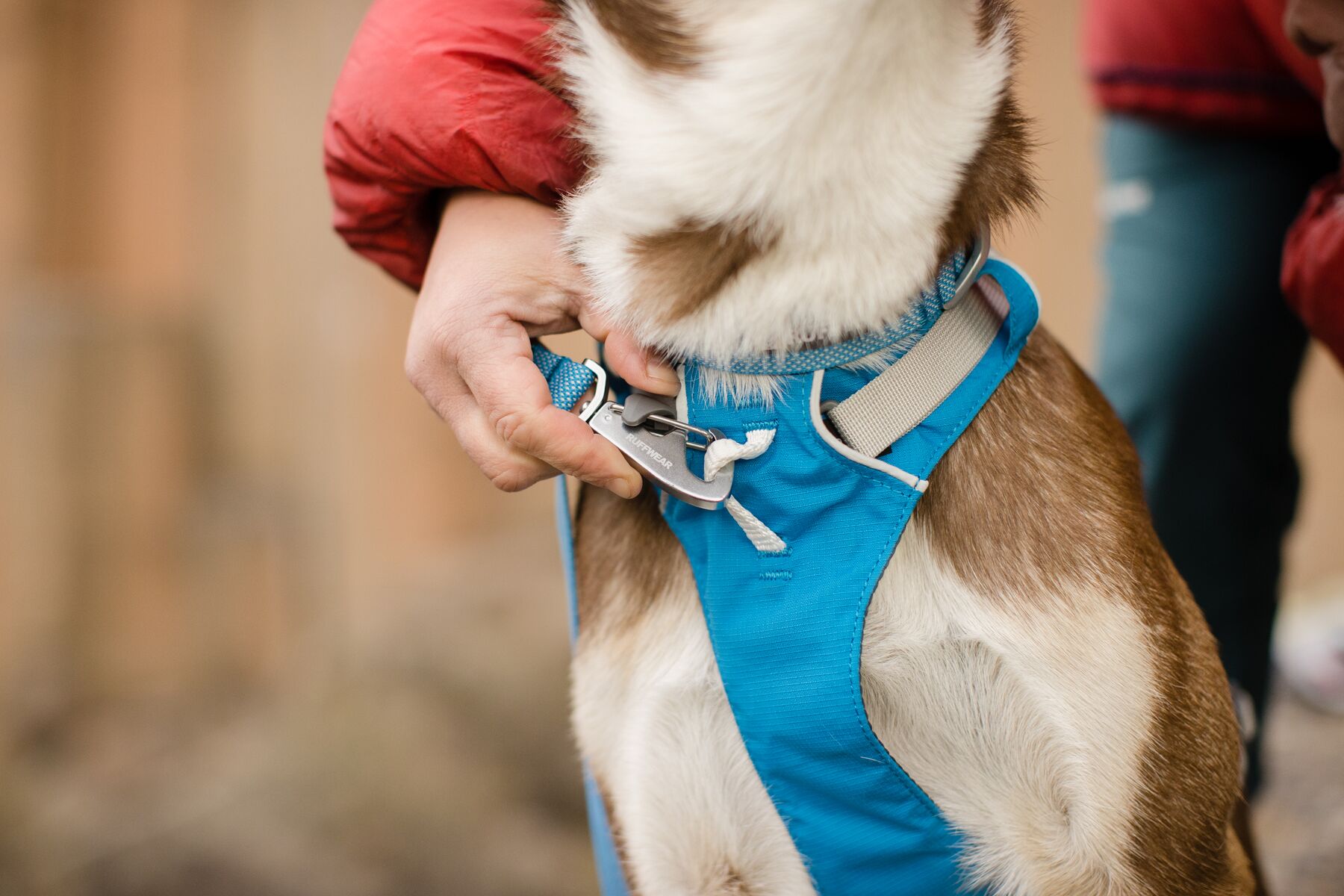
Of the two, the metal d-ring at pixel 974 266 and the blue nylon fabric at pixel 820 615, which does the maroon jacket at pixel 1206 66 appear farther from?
the blue nylon fabric at pixel 820 615

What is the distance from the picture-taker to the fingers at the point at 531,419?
0.89 meters

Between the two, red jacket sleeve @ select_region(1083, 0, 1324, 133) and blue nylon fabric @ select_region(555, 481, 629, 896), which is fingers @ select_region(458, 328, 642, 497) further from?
red jacket sleeve @ select_region(1083, 0, 1324, 133)

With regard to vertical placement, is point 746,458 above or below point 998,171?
below

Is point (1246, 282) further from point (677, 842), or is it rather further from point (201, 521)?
point (201, 521)

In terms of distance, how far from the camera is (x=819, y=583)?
941 mm

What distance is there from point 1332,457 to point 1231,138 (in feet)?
7.00

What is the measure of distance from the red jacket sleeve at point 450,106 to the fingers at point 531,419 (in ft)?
0.56

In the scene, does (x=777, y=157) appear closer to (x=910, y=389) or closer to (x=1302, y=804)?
(x=910, y=389)

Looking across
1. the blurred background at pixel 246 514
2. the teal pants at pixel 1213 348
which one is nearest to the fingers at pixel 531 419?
the teal pants at pixel 1213 348

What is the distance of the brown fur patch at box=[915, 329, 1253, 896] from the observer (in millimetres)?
948

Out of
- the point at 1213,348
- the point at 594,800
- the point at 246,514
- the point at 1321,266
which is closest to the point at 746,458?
the point at 594,800

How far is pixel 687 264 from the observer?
3.12 feet

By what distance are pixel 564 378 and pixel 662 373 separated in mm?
89

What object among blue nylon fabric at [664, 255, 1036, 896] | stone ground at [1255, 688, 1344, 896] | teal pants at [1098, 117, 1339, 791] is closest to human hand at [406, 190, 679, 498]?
blue nylon fabric at [664, 255, 1036, 896]
